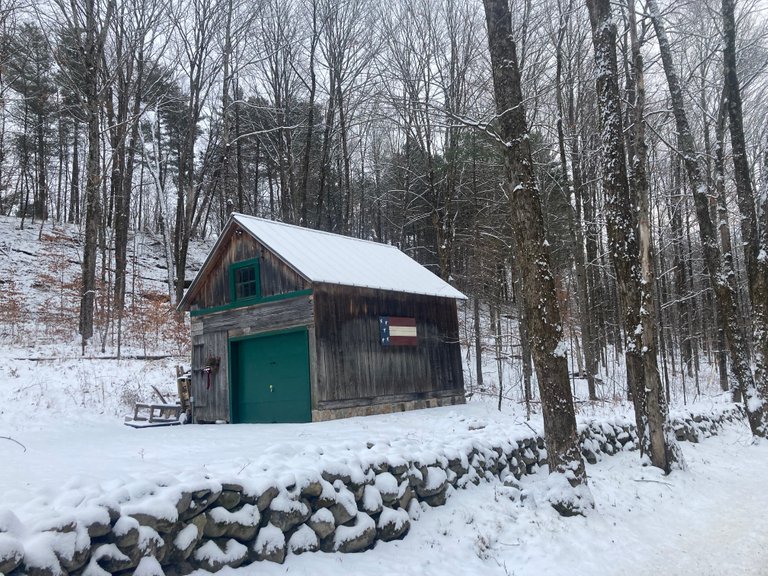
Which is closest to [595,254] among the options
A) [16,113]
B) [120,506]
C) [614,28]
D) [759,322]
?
[759,322]

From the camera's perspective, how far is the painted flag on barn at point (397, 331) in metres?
14.6

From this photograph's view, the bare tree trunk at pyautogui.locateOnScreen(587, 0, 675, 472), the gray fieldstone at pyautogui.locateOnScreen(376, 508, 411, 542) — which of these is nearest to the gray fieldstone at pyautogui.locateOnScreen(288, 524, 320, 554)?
the gray fieldstone at pyautogui.locateOnScreen(376, 508, 411, 542)

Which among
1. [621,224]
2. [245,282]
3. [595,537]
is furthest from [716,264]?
[245,282]

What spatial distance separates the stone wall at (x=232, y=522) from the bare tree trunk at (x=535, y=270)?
1.32m

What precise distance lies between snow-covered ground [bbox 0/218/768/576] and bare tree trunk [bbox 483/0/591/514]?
0.64 metres

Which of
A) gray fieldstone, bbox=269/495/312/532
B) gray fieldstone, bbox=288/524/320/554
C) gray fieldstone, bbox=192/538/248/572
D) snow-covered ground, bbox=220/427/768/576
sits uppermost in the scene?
gray fieldstone, bbox=269/495/312/532

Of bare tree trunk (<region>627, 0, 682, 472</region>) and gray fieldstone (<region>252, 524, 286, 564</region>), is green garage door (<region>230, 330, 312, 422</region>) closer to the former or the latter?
bare tree trunk (<region>627, 0, 682, 472</region>)

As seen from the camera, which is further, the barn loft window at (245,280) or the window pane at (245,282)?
the window pane at (245,282)

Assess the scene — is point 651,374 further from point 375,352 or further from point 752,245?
point 375,352

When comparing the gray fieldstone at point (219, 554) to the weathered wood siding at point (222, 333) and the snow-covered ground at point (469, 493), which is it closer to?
the snow-covered ground at point (469, 493)

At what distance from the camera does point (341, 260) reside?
49.8 ft

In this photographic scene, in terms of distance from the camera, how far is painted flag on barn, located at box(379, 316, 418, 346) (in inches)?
575

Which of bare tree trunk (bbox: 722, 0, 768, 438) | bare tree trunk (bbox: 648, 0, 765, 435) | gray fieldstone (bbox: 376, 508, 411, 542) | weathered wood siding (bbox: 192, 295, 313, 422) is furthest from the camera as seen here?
weathered wood siding (bbox: 192, 295, 313, 422)

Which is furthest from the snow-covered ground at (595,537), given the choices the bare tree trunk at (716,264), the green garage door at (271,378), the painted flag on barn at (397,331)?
the painted flag on barn at (397,331)
